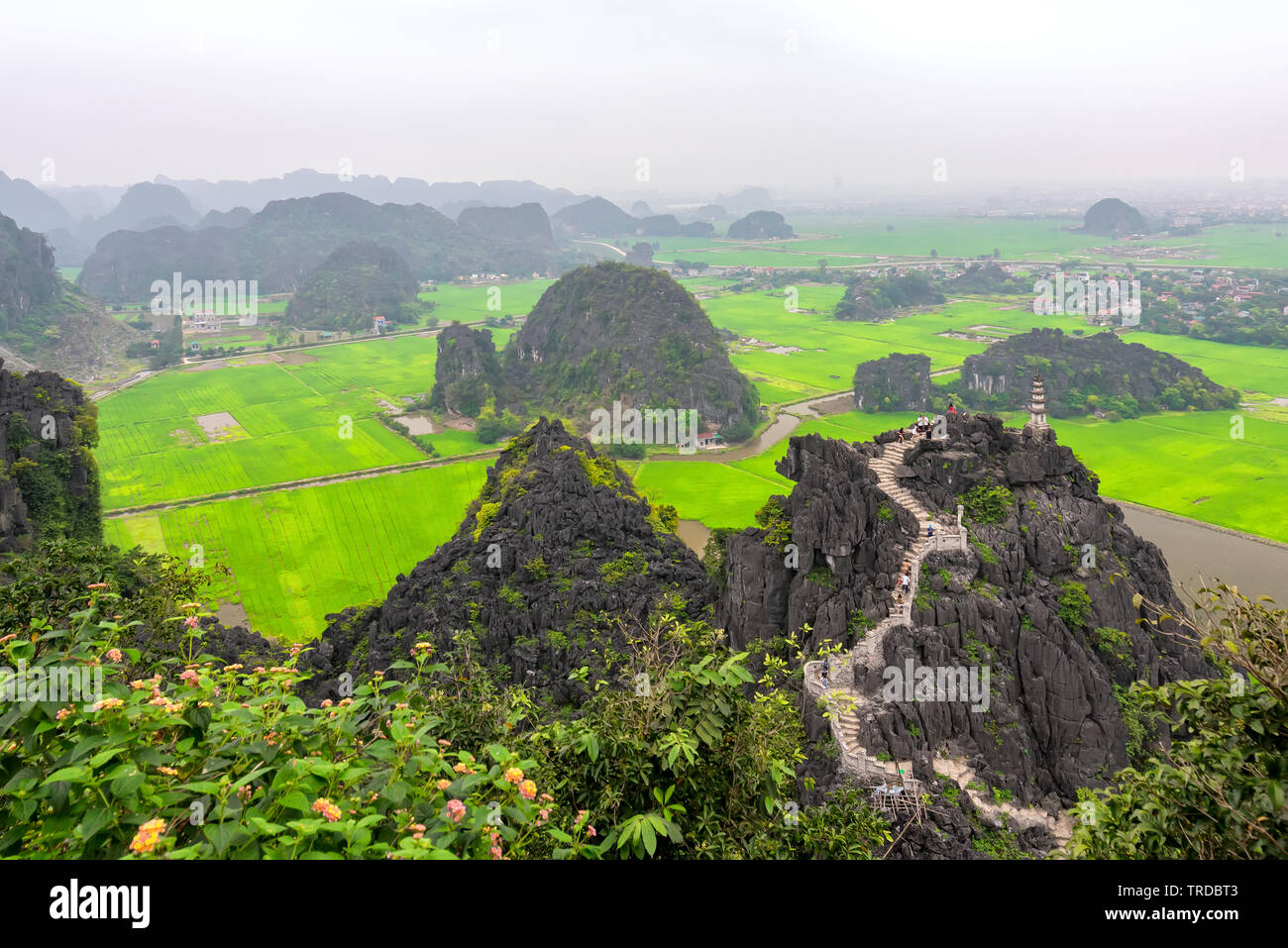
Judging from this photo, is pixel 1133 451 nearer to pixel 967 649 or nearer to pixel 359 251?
pixel 967 649

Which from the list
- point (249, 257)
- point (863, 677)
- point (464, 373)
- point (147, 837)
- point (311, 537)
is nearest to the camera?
point (147, 837)

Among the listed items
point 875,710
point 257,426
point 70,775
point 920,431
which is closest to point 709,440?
point 920,431

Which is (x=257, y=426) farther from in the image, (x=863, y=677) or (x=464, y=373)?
(x=863, y=677)

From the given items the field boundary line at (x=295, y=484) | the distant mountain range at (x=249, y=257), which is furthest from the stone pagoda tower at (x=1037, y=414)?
the distant mountain range at (x=249, y=257)

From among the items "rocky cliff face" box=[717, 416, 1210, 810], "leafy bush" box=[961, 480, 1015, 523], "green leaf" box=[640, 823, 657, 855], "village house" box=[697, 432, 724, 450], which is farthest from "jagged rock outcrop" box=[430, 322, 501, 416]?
"green leaf" box=[640, 823, 657, 855]

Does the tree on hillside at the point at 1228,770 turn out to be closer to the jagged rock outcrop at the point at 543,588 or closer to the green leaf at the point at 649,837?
the green leaf at the point at 649,837

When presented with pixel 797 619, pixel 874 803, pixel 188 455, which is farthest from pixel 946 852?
pixel 188 455
